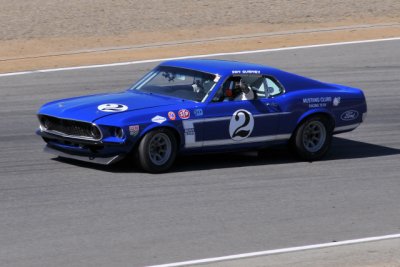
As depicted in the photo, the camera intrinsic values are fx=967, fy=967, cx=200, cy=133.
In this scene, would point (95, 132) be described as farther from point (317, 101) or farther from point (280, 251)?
point (280, 251)

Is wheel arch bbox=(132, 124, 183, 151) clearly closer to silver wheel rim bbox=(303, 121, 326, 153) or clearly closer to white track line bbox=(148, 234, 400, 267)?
silver wheel rim bbox=(303, 121, 326, 153)

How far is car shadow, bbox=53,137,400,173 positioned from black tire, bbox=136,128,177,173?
27 centimetres

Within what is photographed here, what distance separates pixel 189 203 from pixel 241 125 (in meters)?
1.99

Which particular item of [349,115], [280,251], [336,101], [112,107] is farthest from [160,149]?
[280,251]

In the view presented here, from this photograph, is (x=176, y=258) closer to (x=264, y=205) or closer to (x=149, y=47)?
(x=264, y=205)

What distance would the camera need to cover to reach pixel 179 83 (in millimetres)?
12289

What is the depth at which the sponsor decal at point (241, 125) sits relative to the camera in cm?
1196

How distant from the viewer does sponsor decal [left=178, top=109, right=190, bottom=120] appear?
11.5m

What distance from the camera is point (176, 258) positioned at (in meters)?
8.34

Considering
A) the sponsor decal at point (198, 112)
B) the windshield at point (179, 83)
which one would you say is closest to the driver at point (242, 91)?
the windshield at point (179, 83)

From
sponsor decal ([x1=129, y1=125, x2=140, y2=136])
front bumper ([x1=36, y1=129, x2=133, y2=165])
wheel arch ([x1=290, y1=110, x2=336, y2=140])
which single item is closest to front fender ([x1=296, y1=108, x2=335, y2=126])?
wheel arch ([x1=290, y1=110, x2=336, y2=140])

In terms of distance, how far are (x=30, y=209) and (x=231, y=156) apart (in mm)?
3795

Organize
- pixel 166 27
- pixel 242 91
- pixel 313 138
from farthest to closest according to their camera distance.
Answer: pixel 166 27 < pixel 313 138 < pixel 242 91

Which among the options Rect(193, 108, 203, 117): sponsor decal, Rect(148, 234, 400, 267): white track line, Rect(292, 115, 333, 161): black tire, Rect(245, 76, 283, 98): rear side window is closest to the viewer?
Rect(148, 234, 400, 267): white track line
